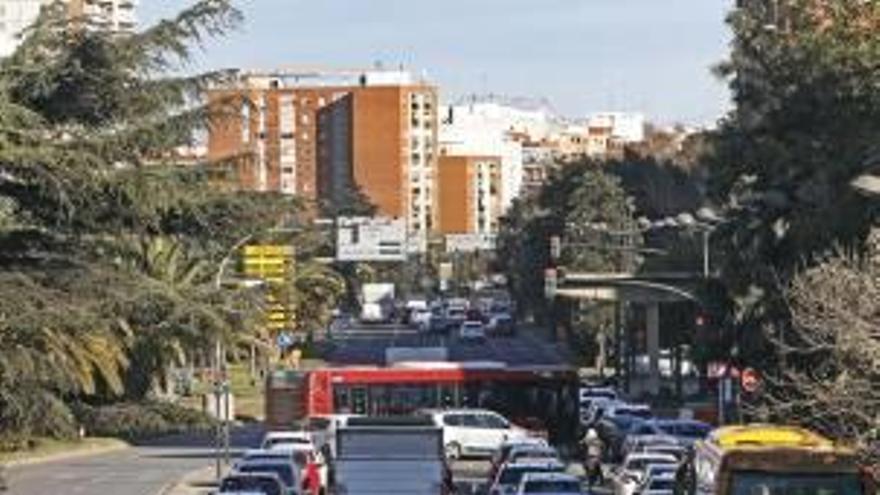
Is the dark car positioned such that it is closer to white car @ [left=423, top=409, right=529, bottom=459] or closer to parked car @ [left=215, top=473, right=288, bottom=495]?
white car @ [left=423, top=409, right=529, bottom=459]

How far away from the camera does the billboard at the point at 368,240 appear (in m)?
135

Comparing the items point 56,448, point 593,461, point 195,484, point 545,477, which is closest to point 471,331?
point 56,448

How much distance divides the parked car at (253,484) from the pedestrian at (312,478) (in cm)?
396

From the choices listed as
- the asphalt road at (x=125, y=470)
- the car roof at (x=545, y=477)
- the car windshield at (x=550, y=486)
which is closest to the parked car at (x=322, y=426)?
the asphalt road at (x=125, y=470)

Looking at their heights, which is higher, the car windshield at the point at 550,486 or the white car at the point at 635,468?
the car windshield at the point at 550,486

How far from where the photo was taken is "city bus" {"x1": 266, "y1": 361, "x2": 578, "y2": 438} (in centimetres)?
6681

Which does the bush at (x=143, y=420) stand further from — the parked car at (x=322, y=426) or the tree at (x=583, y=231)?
the tree at (x=583, y=231)

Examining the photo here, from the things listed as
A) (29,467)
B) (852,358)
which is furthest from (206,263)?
(852,358)

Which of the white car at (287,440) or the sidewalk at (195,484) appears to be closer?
the white car at (287,440)

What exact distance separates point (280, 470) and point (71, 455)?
99.5ft

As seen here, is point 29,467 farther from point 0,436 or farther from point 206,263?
point 0,436

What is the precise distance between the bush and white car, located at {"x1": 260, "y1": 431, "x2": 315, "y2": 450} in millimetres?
20334

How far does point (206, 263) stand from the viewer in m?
82.2

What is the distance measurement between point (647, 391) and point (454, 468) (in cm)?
3843
